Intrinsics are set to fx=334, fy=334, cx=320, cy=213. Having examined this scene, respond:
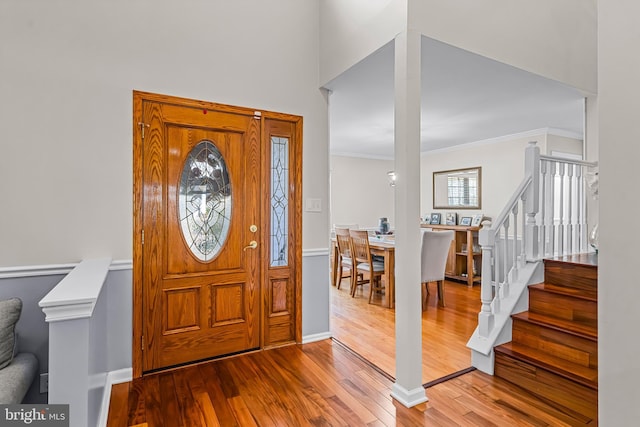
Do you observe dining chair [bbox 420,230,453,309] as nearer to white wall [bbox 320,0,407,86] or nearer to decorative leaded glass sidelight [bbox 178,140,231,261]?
white wall [bbox 320,0,407,86]

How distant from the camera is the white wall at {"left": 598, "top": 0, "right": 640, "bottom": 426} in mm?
856

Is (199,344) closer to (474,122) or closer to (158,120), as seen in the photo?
(158,120)

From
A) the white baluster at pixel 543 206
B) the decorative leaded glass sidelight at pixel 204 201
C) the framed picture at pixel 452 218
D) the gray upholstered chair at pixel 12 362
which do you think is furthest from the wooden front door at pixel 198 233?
the framed picture at pixel 452 218

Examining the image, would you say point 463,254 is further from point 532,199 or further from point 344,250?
point 532,199

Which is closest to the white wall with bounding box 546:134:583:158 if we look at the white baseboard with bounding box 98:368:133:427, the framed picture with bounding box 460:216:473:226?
the framed picture with bounding box 460:216:473:226

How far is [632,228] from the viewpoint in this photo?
2.82ft

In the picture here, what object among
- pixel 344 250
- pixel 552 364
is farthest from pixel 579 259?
pixel 344 250

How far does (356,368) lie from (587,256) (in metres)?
2.23

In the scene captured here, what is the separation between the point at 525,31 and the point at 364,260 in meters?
2.94

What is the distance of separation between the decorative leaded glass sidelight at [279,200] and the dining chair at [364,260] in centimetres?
163

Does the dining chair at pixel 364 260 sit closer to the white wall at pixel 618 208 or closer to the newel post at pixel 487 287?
the newel post at pixel 487 287

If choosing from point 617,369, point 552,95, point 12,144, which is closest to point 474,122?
point 552,95

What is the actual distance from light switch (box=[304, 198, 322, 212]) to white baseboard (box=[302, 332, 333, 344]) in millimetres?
1154

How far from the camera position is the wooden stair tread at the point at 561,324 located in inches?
84.9
